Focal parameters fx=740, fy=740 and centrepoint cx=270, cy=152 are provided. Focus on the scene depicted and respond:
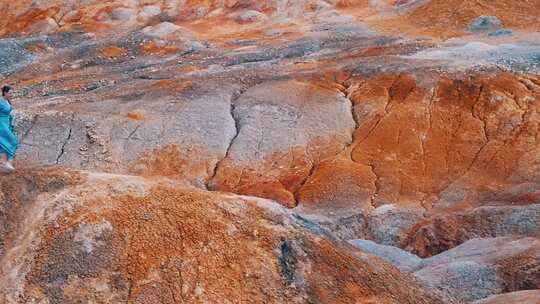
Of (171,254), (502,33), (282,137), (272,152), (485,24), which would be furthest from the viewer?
(485,24)

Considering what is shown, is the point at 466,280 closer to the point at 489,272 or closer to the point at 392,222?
the point at 489,272

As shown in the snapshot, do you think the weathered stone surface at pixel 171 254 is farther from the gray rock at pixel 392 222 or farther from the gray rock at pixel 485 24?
the gray rock at pixel 485 24

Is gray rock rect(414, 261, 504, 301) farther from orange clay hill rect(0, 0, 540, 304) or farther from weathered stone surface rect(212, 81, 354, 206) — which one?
weathered stone surface rect(212, 81, 354, 206)

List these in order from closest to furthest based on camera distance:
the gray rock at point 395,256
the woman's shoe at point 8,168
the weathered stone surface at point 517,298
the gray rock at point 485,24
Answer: the weathered stone surface at point 517,298 < the woman's shoe at point 8,168 < the gray rock at point 395,256 < the gray rock at point 485,24

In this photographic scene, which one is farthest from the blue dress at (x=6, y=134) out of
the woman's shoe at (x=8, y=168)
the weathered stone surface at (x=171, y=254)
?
the weathered stone surface at (x=171, y=254)

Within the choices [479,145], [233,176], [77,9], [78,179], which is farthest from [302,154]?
[77,9]

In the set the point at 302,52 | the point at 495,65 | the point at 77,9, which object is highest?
the point at 495,65

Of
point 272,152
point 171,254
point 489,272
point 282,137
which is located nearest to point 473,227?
point 489,272

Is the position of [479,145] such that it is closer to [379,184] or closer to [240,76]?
[379,184]
